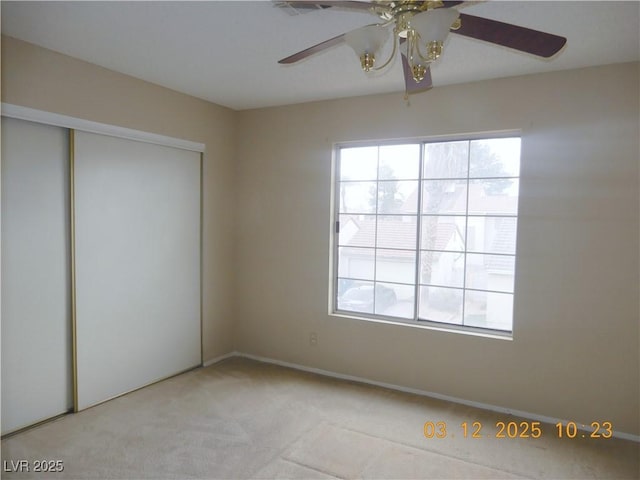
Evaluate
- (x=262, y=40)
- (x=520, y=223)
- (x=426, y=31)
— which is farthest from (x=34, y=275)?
(x=520, y=223)

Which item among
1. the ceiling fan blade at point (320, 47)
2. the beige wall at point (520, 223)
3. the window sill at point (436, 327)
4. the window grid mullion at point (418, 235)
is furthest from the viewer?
the window grid mullion at point (418, 235)

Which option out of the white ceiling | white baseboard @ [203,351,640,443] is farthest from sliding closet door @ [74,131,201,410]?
the white ceiling

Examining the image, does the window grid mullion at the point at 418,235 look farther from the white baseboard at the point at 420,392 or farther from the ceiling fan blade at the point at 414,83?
the ceiling fan blade at the point at 414,83

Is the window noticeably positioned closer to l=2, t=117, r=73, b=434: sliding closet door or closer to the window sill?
the window sill

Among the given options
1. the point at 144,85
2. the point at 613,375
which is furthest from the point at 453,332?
the point at 144,85

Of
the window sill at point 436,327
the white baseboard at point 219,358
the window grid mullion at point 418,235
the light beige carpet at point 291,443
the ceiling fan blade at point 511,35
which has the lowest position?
the light beige carpet at point 291,443

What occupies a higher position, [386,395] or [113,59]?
[113,59]

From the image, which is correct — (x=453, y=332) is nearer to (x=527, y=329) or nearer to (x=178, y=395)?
(x=527, y=329)

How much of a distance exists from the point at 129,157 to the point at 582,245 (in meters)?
3.27

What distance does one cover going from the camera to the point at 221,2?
81.9 inches

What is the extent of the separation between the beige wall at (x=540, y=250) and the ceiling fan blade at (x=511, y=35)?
1.58 meters

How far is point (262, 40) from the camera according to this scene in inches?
98.7

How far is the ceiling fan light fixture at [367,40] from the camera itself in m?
1.54

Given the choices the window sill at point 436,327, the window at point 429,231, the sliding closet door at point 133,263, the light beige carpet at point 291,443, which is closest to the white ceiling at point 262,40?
the window at point 429,231
